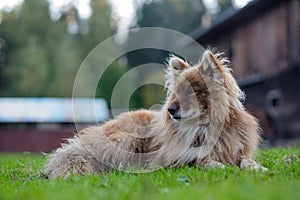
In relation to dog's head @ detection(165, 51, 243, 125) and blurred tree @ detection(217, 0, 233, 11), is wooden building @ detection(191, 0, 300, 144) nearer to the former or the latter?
dog's head @ detection(165, 51, 243, 125)

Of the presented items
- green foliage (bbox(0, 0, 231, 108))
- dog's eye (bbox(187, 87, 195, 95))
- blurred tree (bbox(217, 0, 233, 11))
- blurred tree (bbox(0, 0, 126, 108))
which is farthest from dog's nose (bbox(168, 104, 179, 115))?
blurred tree (bbox(217, 0, 233, 11))

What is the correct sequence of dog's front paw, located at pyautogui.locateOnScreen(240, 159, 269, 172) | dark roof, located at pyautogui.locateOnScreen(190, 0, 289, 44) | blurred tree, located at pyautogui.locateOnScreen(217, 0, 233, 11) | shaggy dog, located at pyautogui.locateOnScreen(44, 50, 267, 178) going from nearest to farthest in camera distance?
dog's front paw, located at pyautogui.locateOnScreen(240, 159, 269, 172) → shaggy dog, located at pyautogui.locateOnScreen(44, 50, 267, 178) → dark roof, located at pyautogui.locateOnScreen(190, 0, 289, 44) → blurred tree, located at pyautogui.locateOnScreen(217, 0, 233, 11)

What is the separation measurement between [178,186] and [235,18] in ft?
68.1

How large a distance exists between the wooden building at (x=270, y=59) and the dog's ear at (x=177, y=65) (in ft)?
42.2

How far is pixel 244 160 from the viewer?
22.5 feet

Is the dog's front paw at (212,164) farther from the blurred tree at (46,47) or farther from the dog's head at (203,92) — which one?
the blurred tree at (46,47)

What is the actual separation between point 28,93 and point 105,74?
7.64 m

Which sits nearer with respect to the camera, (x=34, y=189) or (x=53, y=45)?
(x=34, y=189)

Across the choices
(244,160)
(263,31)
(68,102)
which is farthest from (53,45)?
(244,160)

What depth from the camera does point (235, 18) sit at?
25.0m

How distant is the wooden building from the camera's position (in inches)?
791

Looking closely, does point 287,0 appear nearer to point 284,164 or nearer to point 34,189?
point 284,164

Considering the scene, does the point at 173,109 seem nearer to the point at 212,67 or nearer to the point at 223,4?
the point at 212,67

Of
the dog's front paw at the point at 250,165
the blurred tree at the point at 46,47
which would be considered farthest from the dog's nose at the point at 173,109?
the blurred tree at the point at 46,47
